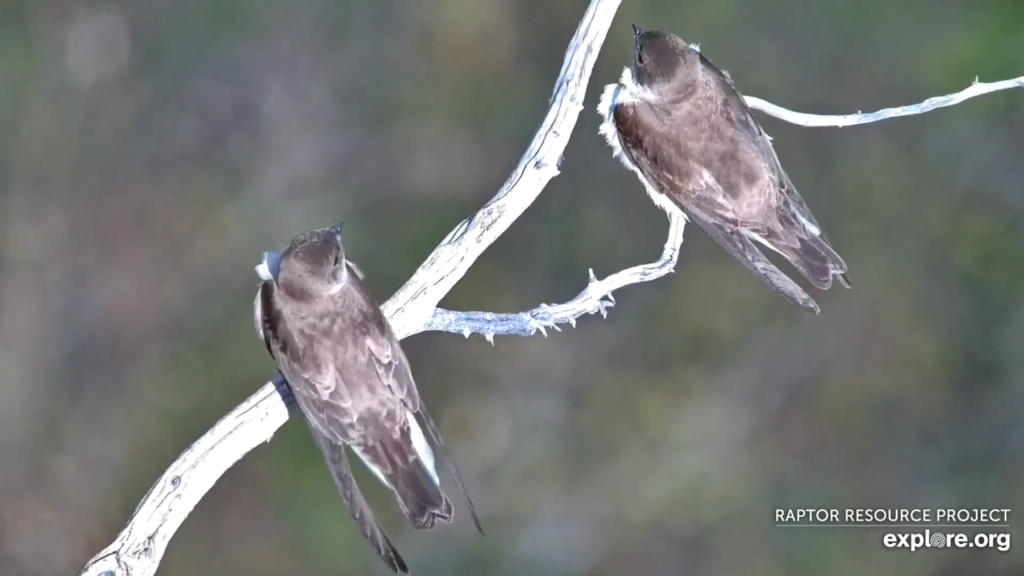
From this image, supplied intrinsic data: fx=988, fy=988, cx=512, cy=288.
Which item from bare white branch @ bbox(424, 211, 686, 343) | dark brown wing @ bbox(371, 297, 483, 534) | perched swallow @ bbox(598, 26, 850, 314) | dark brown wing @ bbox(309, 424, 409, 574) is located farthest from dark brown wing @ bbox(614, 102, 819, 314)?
dark brown wing @ bbox(309, 424, 409, 574)

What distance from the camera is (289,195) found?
435 cm

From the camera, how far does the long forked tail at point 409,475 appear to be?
234 cm

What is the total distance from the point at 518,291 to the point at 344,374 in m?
1.92

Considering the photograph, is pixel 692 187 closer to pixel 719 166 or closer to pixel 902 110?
pixel 719 166

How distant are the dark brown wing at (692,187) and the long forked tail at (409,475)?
3.29 ft

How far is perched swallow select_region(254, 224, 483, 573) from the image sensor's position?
2.38m

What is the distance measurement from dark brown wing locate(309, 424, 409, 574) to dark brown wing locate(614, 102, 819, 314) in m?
1.16

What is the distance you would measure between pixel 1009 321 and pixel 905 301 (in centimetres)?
42

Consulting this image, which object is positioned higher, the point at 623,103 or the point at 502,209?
the point at 623,103

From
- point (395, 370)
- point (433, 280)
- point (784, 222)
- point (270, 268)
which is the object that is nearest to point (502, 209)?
point (433, 280)

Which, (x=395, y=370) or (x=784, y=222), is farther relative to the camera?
(x=784, y=222)

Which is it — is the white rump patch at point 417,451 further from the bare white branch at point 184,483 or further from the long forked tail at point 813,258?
the long forked tail at point 813,258

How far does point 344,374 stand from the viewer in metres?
2.39

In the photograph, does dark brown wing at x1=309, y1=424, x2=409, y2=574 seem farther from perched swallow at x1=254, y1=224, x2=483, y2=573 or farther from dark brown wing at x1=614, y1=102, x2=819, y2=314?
dark brown wing at x1=614, y1=102, x2=819, y2=314
